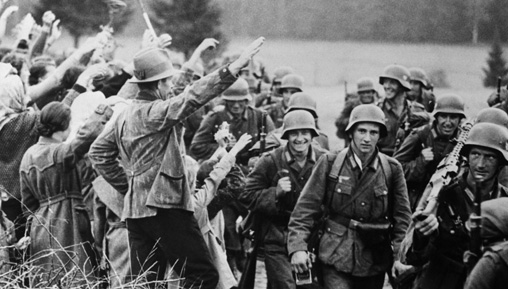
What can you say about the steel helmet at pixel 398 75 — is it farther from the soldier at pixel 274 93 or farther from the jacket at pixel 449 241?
the jacket at pixel 449 241

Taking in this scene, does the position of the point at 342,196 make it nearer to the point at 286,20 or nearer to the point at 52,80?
the point at 52,80

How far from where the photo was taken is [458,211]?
21.3 feet

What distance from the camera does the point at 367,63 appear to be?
2212 cm

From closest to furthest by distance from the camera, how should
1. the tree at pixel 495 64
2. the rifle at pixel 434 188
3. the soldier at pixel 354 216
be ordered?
the rifle at pixel 434 188, the soldier at pixel 354 216, the tree at pixel 495 64

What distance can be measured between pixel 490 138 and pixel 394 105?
15.4 feet

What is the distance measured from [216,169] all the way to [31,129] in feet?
6.19

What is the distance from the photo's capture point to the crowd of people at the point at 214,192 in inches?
258

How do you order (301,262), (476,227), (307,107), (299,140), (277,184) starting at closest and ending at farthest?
(476,227)
(301,262)
(277,184)
(299,140)
(307,107)

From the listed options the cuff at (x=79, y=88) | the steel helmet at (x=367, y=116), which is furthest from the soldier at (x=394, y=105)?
the cuff at (x=79, y=88)

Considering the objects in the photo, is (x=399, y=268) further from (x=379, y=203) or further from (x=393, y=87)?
(x=393, y=87)

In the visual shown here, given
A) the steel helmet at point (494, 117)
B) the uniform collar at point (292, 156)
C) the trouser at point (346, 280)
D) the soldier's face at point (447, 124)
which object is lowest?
the trouser at point (346, 280)

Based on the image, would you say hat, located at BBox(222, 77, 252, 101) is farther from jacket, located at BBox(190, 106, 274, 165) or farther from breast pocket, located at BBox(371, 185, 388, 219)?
breast pocket, located at BBox(371, 185, 388, 219)

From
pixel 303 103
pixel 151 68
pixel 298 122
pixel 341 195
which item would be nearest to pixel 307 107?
pixel 303 103

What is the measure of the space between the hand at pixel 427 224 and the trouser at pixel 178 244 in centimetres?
184
